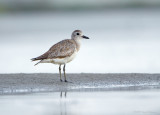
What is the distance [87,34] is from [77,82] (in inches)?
460

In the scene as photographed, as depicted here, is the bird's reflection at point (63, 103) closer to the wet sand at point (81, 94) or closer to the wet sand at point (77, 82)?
the wet sand at point (81, 94)

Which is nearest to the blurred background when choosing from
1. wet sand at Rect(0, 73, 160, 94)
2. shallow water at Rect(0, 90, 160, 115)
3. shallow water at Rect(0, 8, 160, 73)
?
shallow water at Rect(0, 8, 160, 73)

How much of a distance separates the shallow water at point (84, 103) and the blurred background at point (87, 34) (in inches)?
137

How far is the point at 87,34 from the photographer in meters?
24.5

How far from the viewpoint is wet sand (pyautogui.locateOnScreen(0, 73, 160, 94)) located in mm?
12367

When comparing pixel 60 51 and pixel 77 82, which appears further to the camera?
pixel 60 51

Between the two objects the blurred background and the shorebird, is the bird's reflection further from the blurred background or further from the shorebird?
the blurred background

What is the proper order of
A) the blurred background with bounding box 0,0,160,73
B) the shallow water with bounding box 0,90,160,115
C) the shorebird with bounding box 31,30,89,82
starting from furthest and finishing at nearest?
the blurred background with bounding box 0,0,160,73 < the shorebird with bounding box 31,30,89,82 < the shallow water with bounding box 0,90,160,115

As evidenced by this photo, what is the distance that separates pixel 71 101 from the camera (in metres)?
10.9

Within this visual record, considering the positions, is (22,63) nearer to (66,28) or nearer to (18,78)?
(18,78)

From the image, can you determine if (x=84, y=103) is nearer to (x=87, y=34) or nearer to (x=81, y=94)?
(x=81, y=94)

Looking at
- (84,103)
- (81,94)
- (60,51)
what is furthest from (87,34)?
(84,103)

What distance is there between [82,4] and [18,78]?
2741cm

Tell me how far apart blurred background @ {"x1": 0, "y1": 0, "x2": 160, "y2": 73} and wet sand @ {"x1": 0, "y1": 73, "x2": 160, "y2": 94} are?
156 cm
